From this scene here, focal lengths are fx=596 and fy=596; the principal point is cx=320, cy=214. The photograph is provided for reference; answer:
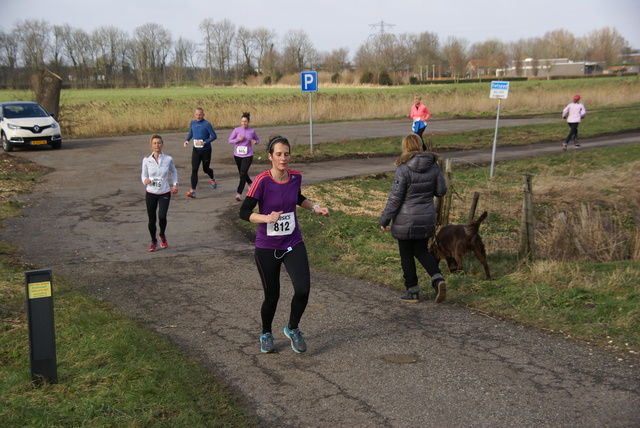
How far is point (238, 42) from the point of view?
115 meters

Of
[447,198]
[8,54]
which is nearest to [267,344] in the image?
[447,198]

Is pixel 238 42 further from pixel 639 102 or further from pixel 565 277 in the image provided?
pixel 565 277

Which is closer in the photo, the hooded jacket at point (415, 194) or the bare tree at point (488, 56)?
the hooded jacket at point (415, 194)

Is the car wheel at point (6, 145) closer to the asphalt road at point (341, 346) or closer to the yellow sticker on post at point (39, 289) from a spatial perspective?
the asphalt road at point (341, 346)

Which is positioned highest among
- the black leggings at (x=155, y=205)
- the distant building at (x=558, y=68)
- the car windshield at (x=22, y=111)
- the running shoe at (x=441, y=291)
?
the distant building at (x=558, y=68)

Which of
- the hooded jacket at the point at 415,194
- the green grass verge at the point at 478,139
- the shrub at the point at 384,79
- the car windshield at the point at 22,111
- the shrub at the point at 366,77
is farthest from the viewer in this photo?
the shrub at the point at 366,77

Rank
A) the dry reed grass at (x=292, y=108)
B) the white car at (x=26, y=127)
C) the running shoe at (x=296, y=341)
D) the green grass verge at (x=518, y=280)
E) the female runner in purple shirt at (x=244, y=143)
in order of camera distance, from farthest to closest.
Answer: the dry reed grass at (x=292, y=108) → the white car at (x=26, y=127) → the female runner in purple shirt at (x=244, y=143) → the green grass verge at (x=518, y=280) → the running shoe at (x=296, y=341)

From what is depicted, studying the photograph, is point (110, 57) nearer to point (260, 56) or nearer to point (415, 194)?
point (260, 56)

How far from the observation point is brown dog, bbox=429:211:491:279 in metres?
7.75

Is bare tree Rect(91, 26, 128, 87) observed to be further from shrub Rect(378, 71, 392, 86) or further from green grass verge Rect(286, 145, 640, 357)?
green grass verge Rect(286, 145, 640, 357)

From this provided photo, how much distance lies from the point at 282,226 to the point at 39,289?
2046 millimetres

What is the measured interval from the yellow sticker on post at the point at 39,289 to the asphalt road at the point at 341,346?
156cm

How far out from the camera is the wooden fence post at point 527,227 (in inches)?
329

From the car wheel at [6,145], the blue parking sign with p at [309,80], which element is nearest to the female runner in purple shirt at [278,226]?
the blue parking sign with p at [309,80]
